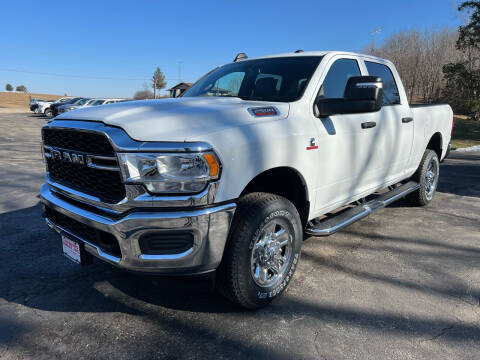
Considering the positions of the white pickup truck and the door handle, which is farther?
the door handle

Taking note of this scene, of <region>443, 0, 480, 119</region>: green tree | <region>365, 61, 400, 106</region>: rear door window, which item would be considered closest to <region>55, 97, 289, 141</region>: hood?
<region>365, 61, 400, 106</region>: rear door window

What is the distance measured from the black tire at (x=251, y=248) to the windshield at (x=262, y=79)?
1.02 metres

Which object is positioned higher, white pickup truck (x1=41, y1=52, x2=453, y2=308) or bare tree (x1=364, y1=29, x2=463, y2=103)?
bare tree (x1=364, y1=29, x2=463, y2=103)

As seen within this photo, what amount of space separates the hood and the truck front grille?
131mm

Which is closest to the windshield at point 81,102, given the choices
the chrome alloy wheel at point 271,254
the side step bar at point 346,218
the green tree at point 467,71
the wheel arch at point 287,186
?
the green tree at point 467,71

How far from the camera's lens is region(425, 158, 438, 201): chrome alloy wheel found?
5504mm

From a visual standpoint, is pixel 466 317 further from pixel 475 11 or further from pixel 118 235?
pixel 475 11

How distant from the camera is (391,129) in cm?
404

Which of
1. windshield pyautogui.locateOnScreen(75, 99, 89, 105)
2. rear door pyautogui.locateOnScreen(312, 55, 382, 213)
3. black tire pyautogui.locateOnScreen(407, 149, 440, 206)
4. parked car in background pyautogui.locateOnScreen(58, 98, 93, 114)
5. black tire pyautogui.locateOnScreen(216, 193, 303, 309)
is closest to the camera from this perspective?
black tire pyautogui.locateOnScreen(216, 193, 303, 309)

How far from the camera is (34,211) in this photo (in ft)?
16.6

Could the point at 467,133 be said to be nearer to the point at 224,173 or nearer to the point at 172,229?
the point at 224,173

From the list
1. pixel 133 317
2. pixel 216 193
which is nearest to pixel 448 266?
pixel 216 193

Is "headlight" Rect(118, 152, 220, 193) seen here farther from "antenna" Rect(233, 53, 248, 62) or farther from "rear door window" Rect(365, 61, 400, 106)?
"rear door window" Rect(365, 61, 400, 106)

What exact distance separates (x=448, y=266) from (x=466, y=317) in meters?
0.93
